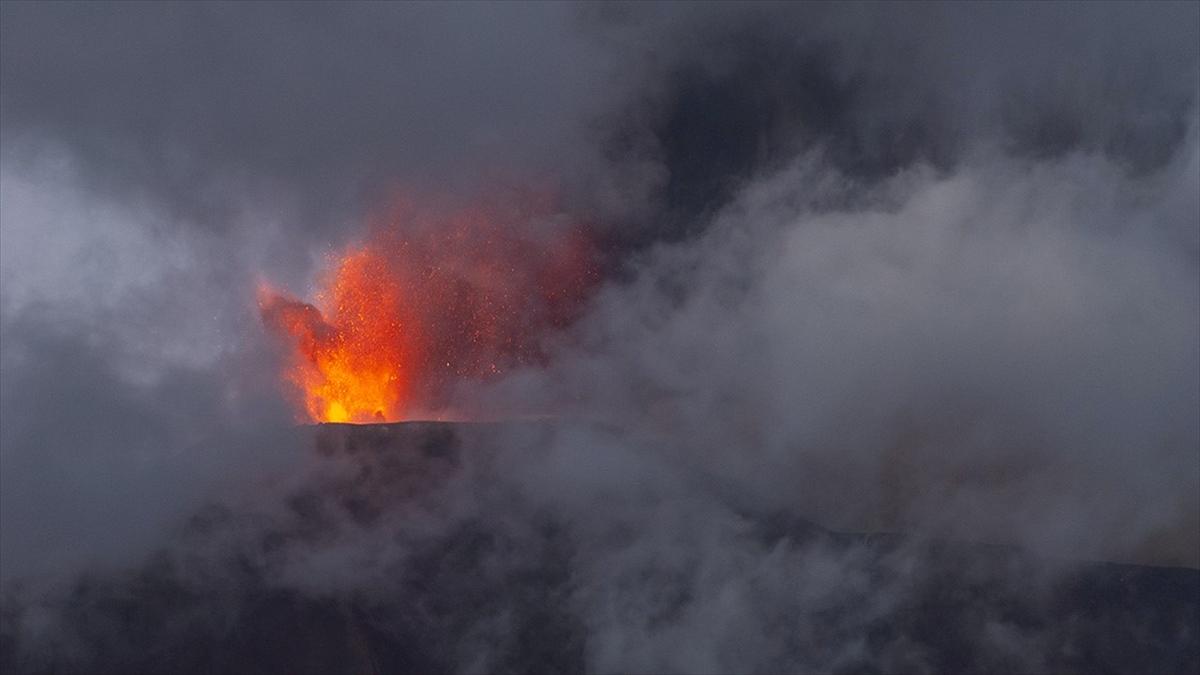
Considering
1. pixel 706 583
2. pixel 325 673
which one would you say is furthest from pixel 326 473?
pixel 706 583

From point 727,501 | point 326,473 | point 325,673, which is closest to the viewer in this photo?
point 325,673

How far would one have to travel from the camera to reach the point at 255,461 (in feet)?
169

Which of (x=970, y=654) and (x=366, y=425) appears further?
(x=366, y=425)

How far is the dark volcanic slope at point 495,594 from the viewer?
151 feet

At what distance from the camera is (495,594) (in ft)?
161

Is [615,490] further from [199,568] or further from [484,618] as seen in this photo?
[199,568]

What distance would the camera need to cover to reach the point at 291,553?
160ft

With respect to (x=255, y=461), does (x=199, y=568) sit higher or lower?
lower

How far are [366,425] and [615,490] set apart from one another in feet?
26.7

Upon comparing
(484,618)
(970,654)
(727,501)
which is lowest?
(970,654)

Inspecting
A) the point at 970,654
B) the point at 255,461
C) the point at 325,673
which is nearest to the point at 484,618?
the point at 325,673

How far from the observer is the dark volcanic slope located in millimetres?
46000

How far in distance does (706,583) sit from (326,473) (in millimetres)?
11904

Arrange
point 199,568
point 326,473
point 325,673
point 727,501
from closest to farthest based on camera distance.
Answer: point 325,673 < point 199,568 < point 326,473 < point 727,501
